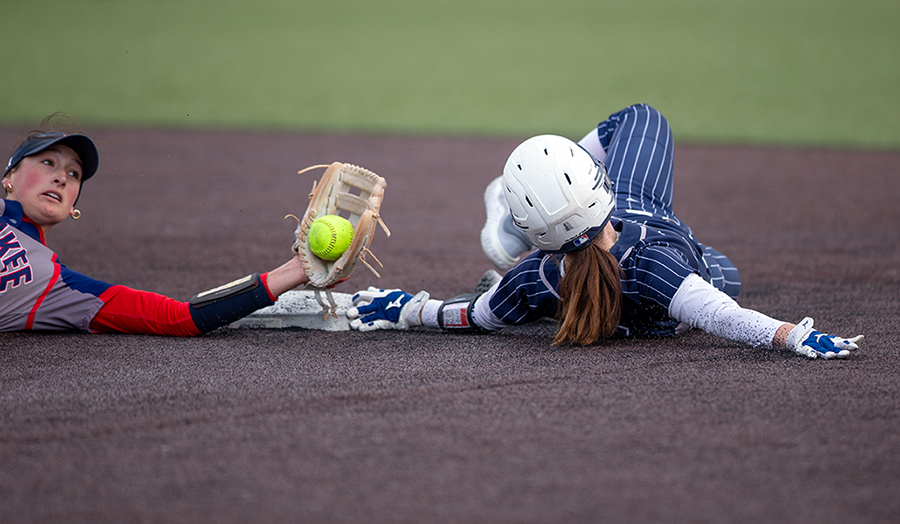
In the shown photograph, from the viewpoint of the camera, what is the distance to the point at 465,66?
12.4m

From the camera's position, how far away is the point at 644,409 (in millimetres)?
2154

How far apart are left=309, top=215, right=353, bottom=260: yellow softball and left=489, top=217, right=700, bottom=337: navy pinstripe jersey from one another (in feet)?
1.74

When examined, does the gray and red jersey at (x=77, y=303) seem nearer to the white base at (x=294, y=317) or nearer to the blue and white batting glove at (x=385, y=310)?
the white base at (x=294, y=317)

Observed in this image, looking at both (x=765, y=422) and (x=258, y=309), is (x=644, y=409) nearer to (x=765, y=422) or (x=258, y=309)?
(x=765, y=422)

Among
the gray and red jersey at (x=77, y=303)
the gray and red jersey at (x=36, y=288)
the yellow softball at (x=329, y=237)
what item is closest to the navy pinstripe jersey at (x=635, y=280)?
the yellow softball at (x=329, y=237)

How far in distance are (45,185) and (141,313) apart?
1.76ft

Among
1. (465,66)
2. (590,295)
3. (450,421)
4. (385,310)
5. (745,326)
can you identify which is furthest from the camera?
(465,66)

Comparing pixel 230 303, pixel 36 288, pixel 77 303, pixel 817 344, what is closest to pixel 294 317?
pixel 230 303

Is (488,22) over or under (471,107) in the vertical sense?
over

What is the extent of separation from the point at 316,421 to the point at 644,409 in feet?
2.70

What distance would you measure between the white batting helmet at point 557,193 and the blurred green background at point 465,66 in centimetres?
634

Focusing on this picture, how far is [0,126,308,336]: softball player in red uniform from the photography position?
2809 mm

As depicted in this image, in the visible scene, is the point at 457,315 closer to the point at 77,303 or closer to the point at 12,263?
the point at 77,303

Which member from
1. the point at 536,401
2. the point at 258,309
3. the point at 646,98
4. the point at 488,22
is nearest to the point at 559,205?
the point at 536,401
